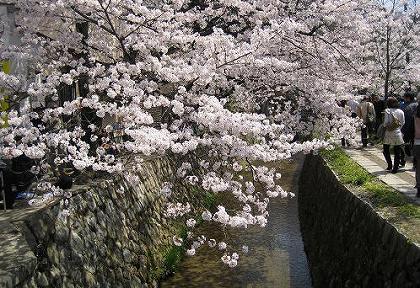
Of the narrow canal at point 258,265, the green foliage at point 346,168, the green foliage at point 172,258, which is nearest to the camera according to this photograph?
the green foliage at point 346,168

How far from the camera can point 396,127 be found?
9.83m

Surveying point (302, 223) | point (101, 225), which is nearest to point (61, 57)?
point (101, 225)

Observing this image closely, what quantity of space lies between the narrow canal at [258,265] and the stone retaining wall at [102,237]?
0.83m

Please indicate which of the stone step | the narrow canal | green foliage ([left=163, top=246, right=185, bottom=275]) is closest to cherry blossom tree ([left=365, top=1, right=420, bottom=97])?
the stone step

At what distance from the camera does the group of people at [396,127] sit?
325 inches

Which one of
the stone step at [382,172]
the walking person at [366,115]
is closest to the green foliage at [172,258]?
the stone step at [382,172]

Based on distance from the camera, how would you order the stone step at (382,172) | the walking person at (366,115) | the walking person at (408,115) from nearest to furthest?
the stone step at (382,172), the walking person at (408,115), the walking person at (366,115)

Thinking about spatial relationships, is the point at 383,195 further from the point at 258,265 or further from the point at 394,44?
the point at 394,44

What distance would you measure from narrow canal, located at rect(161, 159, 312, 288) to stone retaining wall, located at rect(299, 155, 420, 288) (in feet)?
1.28

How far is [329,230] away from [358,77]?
590 cm

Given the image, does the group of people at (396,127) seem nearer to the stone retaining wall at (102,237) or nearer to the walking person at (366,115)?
the walking person at (366,115)

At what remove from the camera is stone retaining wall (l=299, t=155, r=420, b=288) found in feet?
17.0

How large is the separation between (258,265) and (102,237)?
4275 mm

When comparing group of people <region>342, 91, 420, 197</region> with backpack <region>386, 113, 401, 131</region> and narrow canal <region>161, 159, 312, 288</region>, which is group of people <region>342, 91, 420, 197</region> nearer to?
backpack <region>386, 113, 401, 131</region>
